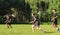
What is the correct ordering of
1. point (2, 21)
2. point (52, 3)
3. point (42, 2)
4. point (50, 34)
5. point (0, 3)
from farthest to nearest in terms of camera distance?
point (0, 3), point (42, 2), point (2, 21), point (52, 3), point (50, 34)

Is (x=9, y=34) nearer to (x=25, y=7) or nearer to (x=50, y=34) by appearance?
(x=50, y=34)

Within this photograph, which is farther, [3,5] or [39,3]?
[3,5]

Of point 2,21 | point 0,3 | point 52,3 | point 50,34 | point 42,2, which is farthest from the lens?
point 0,3

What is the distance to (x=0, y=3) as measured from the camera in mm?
65438

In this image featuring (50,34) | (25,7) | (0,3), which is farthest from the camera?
(25,7)

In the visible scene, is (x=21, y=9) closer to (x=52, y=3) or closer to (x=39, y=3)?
(x=39, y=3)

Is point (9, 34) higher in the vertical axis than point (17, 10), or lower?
higher

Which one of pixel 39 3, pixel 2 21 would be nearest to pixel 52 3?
pixel 39 3

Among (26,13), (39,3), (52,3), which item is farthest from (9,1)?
(52,3)

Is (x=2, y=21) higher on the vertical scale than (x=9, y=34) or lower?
lower

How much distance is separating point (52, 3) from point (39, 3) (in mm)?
8628

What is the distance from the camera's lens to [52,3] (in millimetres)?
51031

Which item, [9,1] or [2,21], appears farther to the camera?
[9,1]

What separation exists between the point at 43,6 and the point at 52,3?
12.1m
